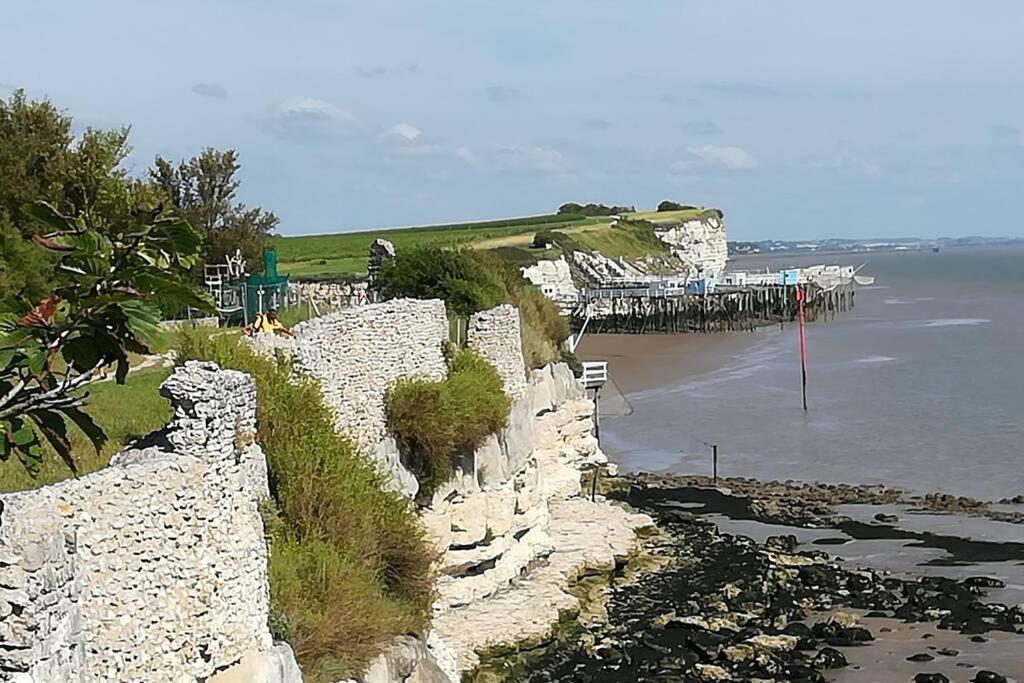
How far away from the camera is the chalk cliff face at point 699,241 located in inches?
4750

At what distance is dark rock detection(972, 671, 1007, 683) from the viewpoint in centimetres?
1933

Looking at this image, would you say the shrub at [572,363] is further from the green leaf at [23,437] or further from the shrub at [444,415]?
the green leaf at [23,437]

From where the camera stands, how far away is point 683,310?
81938 mm

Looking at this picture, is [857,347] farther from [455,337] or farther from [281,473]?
[281,473]

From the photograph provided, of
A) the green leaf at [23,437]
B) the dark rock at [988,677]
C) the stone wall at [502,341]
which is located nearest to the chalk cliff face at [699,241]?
the stone wall at [502,341]

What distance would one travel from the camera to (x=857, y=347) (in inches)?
2795

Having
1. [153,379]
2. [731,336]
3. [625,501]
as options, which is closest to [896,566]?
[625,501]

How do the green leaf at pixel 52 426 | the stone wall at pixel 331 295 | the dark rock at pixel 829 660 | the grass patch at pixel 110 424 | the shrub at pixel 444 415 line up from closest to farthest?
the green leaf at pixel 52 426
the grass patch at pixel 110 424
the shrub at pixel 444 415
the dark rock at pixel 829 660
the stone wall at pixel 331 295

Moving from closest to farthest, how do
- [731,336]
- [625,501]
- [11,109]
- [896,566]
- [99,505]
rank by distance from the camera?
1. [99,505]
2. [11,109]
3. [896,566]
4. [625,501]
5. [731,336]

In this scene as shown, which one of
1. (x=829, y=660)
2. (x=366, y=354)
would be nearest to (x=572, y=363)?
(x=829, y=660)

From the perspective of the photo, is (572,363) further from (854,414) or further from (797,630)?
(854,414)

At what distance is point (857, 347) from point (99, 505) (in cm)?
6600

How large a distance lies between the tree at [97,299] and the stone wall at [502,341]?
18.5 m

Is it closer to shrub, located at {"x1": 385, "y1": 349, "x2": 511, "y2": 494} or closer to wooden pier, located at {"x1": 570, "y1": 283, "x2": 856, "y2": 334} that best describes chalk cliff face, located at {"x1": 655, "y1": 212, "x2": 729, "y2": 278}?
wooden pier, located at {"x1": 570, "y1": 283, "x2": 856, "y2": 334}
